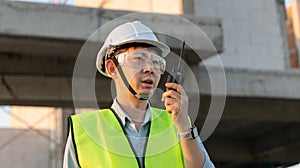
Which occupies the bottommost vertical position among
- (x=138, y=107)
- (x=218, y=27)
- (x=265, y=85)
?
(x=138, y=107)

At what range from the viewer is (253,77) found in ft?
28.3

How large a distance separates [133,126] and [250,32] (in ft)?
27.4

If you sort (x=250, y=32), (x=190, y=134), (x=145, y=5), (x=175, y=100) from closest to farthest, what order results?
(x=175, y=100), (x=190, y=134), (x=250, y=32), (x=145, y=5)

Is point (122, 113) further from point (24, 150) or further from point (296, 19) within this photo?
point (296, 19)

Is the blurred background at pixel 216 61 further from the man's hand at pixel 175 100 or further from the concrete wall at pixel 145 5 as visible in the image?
the man's hand at pixel 175 100

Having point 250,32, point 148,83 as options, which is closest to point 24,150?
point 250,32

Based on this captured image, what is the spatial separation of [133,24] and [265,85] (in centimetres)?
653

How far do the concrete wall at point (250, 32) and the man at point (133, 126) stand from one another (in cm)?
770

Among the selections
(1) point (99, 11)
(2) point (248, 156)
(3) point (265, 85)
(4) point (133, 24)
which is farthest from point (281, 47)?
(4) point (133, 24)

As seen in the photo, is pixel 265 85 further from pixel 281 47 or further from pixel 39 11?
pixel 39 11

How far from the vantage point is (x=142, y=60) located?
2.21m

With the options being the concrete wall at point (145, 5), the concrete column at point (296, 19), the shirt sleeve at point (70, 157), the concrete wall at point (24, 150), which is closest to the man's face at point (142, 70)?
the shirt sleeve at point (70, 157)

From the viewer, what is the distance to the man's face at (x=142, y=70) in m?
2.15

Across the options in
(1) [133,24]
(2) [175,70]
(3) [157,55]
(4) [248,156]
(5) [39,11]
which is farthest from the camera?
(4) [248,156]
